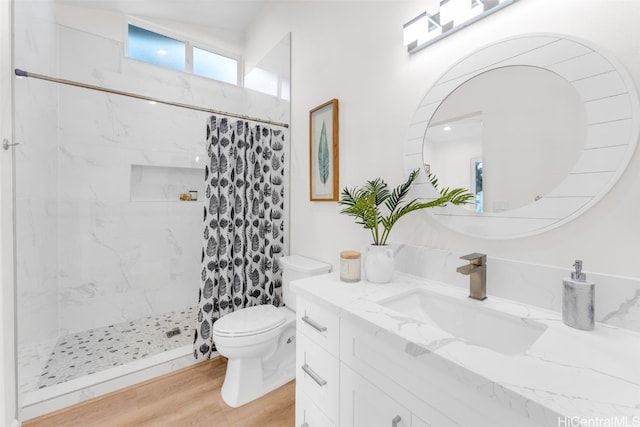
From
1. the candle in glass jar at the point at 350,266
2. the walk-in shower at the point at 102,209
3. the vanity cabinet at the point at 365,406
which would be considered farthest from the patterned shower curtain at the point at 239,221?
the vanity cabinet at the point at 365,406

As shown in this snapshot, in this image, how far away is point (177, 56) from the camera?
2.83 m

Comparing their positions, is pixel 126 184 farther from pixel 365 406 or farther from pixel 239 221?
pixel 365 406

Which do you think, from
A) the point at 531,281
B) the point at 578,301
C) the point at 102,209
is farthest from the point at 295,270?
the point at 102,209

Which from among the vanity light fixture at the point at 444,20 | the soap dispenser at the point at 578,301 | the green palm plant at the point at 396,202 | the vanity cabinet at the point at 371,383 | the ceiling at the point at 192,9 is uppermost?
the ceiling at the point at 192,9

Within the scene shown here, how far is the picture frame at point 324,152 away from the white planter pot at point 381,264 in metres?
0.61

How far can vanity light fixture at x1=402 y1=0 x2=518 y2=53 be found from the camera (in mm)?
1039

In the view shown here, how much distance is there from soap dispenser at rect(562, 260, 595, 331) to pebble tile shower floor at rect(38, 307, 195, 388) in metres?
2.35

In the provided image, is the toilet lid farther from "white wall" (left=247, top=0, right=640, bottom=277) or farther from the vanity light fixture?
the vanity light fixture

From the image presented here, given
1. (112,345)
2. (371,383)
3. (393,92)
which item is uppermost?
(393,92)

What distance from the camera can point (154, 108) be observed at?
261 centimetres

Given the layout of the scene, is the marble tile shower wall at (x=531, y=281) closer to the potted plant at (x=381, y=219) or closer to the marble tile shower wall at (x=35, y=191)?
the potted plant at (x=381, y=219)

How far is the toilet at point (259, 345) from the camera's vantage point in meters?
1.56

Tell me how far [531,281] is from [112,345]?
109 inches

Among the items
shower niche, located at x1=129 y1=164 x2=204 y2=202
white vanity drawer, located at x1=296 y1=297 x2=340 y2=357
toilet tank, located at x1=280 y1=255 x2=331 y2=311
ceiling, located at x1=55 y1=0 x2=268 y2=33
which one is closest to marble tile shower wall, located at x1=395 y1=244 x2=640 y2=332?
white vanity drawer, located at x1=296 y1=297 x2=340 y2=357
